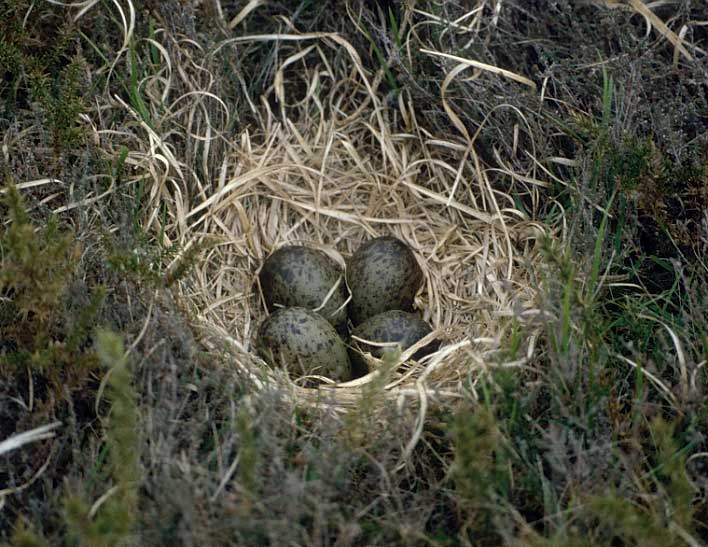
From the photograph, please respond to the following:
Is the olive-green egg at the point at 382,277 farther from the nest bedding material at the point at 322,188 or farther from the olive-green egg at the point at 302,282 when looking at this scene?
the nest bedding material at the point at 322,188

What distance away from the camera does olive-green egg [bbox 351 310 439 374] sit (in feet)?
10.3

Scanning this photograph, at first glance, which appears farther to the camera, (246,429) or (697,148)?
(697,148)

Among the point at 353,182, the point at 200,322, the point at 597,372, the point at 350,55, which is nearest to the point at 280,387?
the point at 200,322

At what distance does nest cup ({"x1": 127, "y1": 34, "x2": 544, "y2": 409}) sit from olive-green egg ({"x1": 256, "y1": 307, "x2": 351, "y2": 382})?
7 centimetres

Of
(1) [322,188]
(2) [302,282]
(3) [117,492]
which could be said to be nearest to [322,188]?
(1) [322,188]

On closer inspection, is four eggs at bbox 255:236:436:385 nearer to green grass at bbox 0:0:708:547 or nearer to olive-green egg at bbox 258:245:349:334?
olive-green egg at bbox 258:245:349:334

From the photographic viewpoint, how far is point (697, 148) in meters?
3.06

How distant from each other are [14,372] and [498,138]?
1.92m

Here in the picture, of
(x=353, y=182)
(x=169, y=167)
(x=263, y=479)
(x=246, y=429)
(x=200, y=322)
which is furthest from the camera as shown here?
(x=353, y=182)

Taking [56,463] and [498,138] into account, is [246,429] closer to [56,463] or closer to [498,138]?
[56,463]

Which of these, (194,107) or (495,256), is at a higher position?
(194,107)

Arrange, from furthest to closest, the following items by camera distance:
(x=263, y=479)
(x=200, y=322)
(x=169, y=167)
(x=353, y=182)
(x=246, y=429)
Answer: (x=353, y=182)
(x=169, y=167)
(x=200, y=322)
(x=263, y=479)
(x=246, y=429)

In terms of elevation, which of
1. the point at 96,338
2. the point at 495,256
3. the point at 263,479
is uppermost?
the point at 96,338

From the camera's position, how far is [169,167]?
3.28 m
